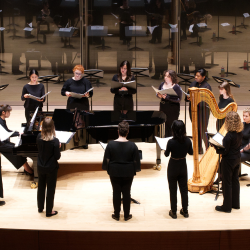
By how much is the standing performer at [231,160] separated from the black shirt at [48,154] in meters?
1.73

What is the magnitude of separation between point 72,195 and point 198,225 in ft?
5.45

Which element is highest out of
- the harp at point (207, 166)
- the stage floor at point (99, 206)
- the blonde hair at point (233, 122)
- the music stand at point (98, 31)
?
the music stand at point (98, 31)

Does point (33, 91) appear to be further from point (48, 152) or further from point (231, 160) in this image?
point (231, 160)

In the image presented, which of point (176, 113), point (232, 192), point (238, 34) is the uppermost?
point (238, 34)

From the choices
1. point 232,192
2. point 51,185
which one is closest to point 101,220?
point 51,185

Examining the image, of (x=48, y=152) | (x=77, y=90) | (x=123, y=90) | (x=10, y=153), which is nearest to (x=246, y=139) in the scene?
(x=123, y=90)

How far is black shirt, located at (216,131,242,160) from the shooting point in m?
4.29

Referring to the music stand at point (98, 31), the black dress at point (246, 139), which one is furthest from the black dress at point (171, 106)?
the music stand at point (98, 31)

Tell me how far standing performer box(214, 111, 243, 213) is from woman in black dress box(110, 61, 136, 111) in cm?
255

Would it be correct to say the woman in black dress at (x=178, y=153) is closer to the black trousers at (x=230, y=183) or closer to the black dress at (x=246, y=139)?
the black trousers at (x=230, y=183)

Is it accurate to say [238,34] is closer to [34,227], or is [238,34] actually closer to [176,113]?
[176,113]

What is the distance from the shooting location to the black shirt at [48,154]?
4.28m
